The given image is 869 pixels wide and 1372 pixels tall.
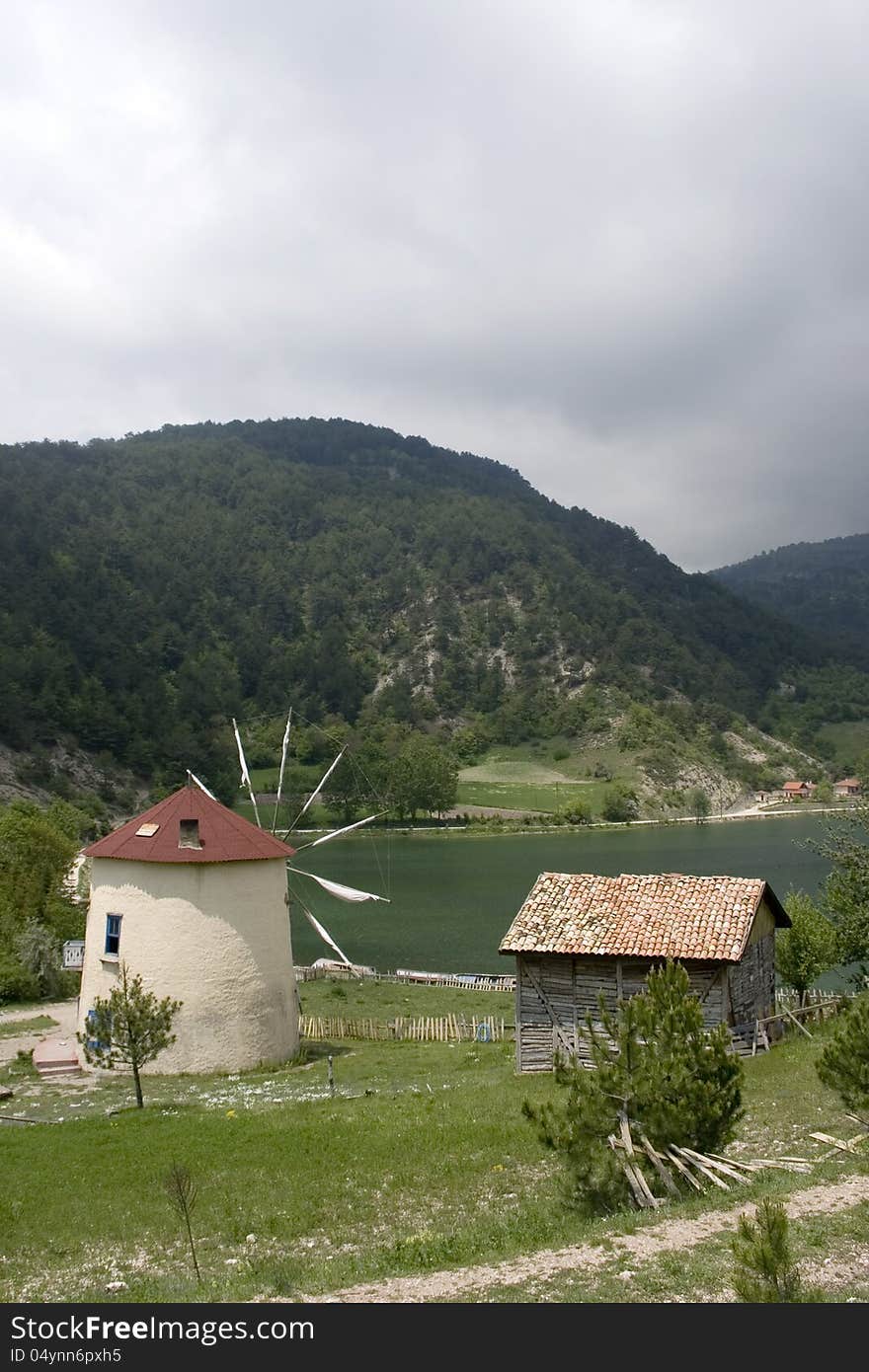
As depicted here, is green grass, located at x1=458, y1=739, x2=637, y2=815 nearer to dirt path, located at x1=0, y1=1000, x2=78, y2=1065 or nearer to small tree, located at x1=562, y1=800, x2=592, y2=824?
small tree, located at x1=562, y1=800, x2=592, y2=824

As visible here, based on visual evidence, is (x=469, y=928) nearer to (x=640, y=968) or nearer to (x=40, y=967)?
(x=40, y=967)

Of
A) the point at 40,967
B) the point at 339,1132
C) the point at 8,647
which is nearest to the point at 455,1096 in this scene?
the point at 339,1132

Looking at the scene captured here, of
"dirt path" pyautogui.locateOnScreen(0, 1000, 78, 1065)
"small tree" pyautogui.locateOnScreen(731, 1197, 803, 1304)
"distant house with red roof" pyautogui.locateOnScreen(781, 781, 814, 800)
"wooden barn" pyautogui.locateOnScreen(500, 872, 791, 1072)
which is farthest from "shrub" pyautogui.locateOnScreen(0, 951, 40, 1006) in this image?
"distant house with red roof" pyautogui.locateOnScreen(781, 781, 814, 800)

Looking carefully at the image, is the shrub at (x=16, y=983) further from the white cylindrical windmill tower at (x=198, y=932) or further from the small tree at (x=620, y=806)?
the small tree at (x=620, y=806)

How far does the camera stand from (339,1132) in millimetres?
19719

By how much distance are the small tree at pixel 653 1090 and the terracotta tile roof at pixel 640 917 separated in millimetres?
12825

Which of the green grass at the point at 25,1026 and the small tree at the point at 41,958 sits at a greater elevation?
the small tree at the point at 41,958

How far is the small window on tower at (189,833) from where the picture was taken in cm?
2895

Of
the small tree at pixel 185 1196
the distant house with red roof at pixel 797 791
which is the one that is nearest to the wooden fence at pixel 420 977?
the small tree at pixel 185 1196

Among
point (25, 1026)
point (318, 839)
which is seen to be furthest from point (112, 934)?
point (25, 1026)

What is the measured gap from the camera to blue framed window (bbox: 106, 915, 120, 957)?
1153 inches

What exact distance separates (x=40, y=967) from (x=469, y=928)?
30.9 meters

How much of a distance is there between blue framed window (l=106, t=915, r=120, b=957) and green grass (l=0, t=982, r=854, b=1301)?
4.05 meters

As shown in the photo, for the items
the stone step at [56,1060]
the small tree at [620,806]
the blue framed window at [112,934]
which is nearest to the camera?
the stone step at [56,1060]
